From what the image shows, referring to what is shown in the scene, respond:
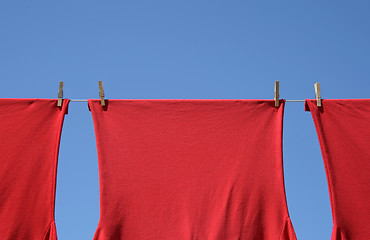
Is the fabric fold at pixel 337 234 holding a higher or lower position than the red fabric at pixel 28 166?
lower

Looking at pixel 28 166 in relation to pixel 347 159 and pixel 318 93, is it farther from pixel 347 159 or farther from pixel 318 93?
pixel 347 159

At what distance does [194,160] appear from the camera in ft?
12.8

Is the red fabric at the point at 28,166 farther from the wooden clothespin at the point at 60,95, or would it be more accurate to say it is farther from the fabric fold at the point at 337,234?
the fabric fold at the point at 337,234

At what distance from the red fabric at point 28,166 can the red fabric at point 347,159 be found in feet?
6.84

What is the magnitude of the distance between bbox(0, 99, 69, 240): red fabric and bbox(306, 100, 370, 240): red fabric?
208 cm

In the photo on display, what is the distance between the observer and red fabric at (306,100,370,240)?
3723 mm

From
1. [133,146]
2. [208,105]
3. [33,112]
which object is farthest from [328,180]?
[33,112]

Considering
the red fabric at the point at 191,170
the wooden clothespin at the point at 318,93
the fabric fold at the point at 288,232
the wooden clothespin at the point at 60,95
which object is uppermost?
the wooden clothespin at the point at 318,93

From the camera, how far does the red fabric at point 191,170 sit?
12.2ft

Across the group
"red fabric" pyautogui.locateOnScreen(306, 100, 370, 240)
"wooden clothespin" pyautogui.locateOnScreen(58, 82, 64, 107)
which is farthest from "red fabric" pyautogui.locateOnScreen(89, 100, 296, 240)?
"red fabric" pyautogui.locateOnScreen(306, 100, 370, 240)

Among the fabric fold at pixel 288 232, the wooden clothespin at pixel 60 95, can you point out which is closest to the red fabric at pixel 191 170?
the fabric fold at pixel 288 232

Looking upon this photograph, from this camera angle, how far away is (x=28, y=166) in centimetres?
385

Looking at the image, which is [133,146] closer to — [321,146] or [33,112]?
[33,112]

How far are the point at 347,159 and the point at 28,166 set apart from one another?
2.48 meters
